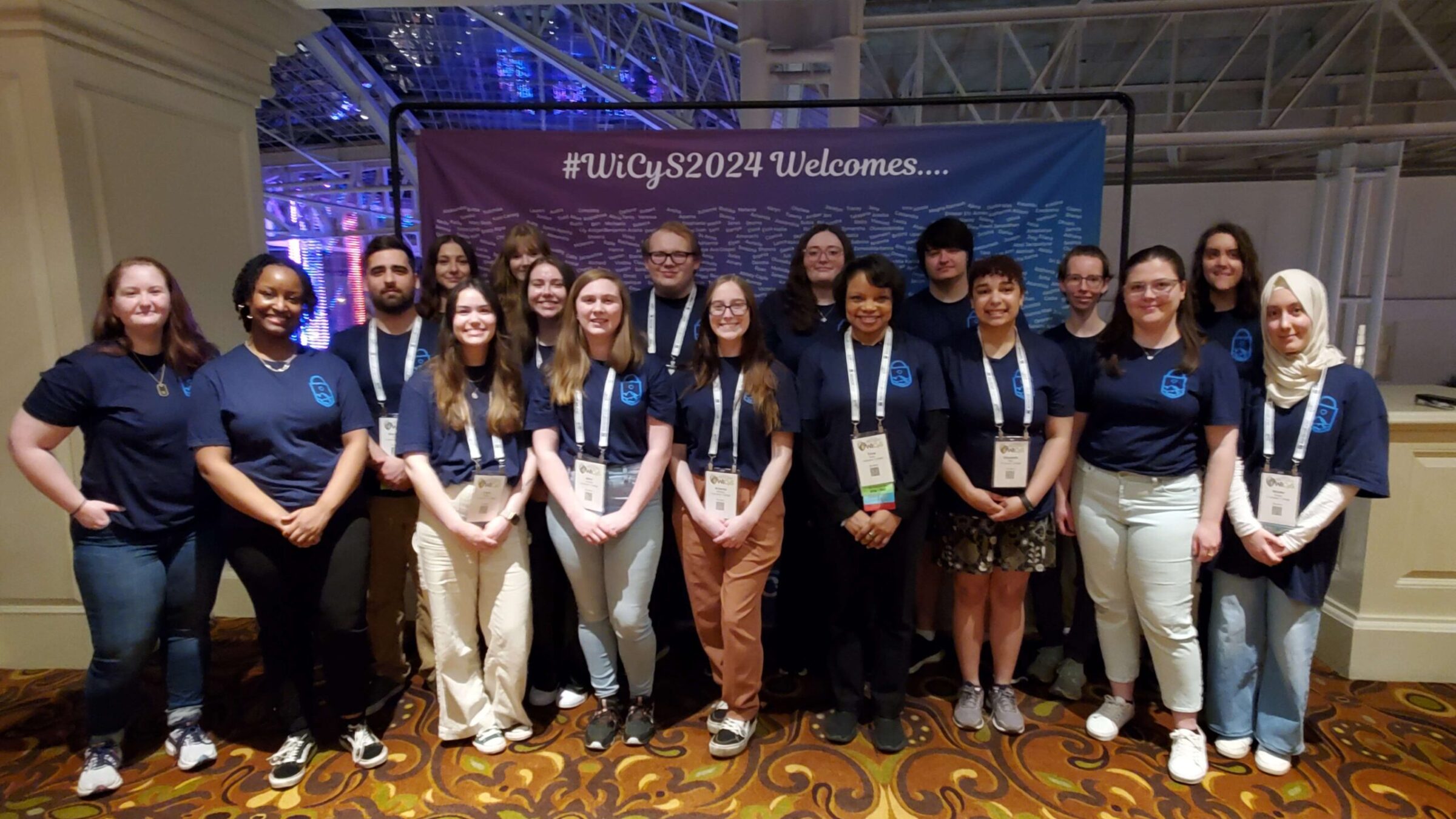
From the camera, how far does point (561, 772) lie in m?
2.31

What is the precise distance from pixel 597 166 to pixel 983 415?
206 cm

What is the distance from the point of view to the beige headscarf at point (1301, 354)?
210 cm

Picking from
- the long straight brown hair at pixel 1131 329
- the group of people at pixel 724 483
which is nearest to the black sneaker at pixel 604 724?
the group of people at pixel 724 483

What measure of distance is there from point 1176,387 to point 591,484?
1804 mm

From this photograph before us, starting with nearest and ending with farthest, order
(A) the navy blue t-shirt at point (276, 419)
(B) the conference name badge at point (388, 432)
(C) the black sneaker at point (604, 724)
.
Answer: (A) the navy blue t-shirt at point (276, 419) < (C) the black sneaker at point (604, 724) < (B) the conference name badge at point (388, 432)

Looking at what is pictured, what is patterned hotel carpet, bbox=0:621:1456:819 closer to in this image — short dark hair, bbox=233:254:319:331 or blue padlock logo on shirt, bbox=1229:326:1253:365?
blue padlock logo on shirt, bbox=1229:326:1253:365

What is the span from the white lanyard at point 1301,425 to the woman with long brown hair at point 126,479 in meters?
3.28

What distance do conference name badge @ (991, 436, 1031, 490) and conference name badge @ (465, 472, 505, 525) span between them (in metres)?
1.56

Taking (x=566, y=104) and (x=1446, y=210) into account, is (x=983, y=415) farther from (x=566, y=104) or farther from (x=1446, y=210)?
(x=1446, y=210)

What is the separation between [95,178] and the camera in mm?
2719

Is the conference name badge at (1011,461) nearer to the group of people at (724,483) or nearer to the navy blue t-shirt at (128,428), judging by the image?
the group of people at (724,483)

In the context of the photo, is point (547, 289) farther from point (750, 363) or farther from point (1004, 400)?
point (1004, 400)

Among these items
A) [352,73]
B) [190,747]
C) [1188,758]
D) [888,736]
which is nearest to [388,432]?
[190,747]

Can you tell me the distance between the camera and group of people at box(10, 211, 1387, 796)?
2.14m
